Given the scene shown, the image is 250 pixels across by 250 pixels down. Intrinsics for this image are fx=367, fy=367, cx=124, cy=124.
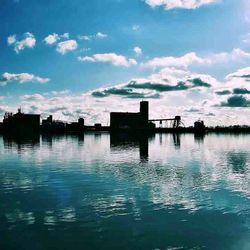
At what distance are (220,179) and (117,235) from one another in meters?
20.8

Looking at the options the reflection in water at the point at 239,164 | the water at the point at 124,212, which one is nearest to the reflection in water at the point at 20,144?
the reflection in water at the point at 239,164

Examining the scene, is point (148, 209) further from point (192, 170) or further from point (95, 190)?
point (192, 170)

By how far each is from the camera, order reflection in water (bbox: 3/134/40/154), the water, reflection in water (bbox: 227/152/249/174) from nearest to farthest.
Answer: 1. the water
2. reflection in water (bbox: 227/152/249/174)
3. reflection in water (bbox: 3/134/40/154)

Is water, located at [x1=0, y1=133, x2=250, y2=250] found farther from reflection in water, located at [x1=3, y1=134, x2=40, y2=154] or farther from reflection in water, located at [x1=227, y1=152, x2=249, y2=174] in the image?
reflection in water, located at [x1=3, y1=134, x2=40, y2=154]

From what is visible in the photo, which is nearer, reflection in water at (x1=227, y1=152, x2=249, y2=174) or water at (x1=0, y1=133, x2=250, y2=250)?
water at (x1=0, y1=133, x2=250, y2=250)

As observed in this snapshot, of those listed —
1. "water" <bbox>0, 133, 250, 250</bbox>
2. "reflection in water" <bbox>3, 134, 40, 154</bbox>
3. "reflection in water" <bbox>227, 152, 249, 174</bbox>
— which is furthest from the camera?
"reflection in water" <bbox>3, 134, 40, 154</bbox>

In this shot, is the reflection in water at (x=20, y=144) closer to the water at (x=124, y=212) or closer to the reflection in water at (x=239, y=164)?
the reflection in water at (x=239, y=164)

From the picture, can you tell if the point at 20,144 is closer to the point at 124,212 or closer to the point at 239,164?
the point at 239,164

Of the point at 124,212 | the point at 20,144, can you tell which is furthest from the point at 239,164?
the point at 20,144

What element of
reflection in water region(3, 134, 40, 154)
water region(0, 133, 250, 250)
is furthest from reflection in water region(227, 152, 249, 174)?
reflection in water region(3, 134, 40, 154)

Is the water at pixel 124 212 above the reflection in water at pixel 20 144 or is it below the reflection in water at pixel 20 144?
below

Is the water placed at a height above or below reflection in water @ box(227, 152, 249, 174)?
above

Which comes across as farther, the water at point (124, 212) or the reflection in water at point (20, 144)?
the reflection in water at point (20, 144)

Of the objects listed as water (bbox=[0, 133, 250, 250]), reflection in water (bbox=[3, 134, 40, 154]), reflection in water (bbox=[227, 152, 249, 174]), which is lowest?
reflection in water (bbox=[227, 152, 249, 174])
